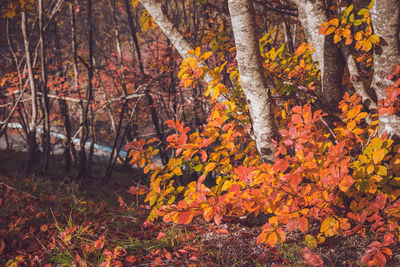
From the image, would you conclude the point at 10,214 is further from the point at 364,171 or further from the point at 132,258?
the point at 364,171

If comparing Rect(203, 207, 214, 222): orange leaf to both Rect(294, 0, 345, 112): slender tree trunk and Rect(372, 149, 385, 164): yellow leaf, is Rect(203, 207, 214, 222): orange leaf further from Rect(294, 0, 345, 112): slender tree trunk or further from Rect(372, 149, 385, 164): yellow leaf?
Rect(294, 0, 345, 112): slender tree trunk

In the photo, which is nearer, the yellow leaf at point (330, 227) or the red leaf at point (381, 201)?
the red leaf at point (381, 201)

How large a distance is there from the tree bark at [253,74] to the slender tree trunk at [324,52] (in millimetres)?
782

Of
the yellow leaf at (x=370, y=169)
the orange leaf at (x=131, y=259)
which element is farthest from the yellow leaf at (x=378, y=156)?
the orange leaf at (x=131, y=259)

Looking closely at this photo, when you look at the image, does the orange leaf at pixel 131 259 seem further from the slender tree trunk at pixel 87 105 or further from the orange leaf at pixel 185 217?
the slender tree trunk at pixel 87 105

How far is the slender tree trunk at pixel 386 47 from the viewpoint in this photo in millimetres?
1892

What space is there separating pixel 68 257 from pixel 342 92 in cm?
299

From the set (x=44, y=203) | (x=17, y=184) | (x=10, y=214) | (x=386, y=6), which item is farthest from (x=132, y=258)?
(x=17, y=184)

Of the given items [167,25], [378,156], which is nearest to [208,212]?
[378,156]

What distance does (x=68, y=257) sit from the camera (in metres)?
2.15

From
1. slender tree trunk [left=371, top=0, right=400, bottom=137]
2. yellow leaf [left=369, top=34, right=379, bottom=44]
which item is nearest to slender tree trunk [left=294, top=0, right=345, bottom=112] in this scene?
slender tree trunk [left=371, top=0, right=400, bottom=137]

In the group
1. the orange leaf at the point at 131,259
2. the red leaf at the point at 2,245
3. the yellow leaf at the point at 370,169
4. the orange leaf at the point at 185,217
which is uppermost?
the yellow leaf at the point at 370,169

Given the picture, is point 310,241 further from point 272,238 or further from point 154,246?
point 154,246

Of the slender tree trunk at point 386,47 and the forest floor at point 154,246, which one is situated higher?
the slender tree trunk at point 386,47
